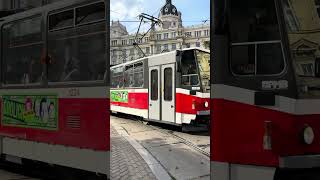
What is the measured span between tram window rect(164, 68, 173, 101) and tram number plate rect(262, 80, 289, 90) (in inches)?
537

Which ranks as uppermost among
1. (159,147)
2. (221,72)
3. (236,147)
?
→ (221,72)

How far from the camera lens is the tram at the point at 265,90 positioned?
17.4 feet

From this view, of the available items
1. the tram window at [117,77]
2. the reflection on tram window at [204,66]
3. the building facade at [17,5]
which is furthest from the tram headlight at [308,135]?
the tram window at [117,77]

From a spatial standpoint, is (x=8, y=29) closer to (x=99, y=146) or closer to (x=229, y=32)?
(x=99, y=146)

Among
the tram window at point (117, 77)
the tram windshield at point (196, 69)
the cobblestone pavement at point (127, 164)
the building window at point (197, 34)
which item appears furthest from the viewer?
the tram window at point (117, 77)

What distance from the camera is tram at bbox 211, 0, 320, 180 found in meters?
5.29

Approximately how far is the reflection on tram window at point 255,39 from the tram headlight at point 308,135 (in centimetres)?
60

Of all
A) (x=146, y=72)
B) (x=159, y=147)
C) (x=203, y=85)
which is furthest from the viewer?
(x=146, y=72)

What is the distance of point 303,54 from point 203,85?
1231cm

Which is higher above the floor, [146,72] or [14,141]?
[146,72]

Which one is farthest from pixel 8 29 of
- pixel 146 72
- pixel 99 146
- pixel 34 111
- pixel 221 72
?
pixel 146 72

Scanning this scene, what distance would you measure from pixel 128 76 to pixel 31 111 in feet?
51.9

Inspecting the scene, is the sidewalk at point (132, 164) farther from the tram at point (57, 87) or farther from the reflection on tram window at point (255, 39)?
the reflection on tram window at point (255, 39)

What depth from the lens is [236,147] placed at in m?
5.59
